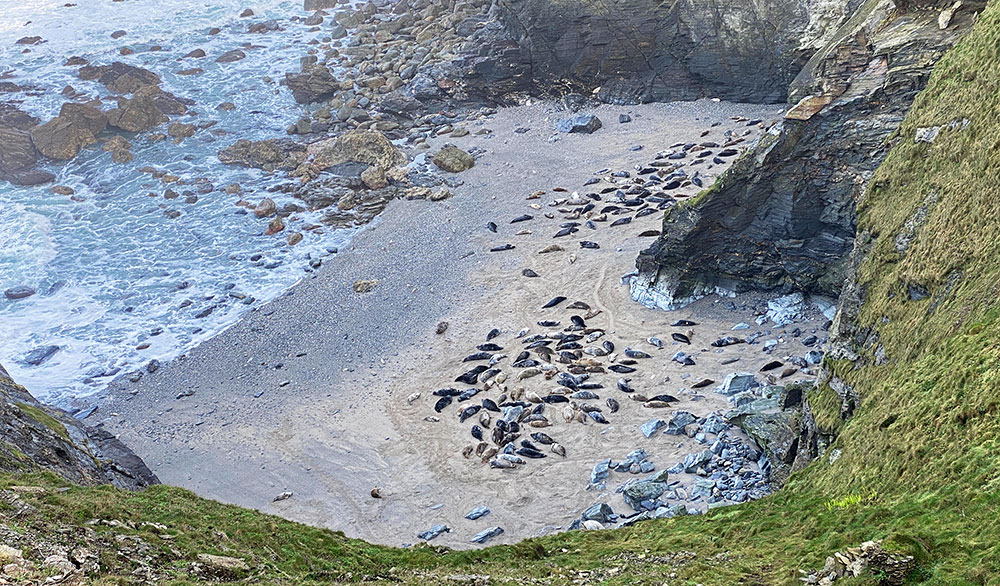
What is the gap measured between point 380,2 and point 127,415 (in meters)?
48.2

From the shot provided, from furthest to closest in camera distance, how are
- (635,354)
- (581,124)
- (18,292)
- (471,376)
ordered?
(581,124)
(18,292)
(471,376)
(635,354)

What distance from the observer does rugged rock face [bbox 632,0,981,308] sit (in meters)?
22.1

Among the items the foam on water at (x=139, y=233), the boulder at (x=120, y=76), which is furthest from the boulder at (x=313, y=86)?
the boulder at (x=120, y=76)

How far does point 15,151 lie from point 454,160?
29.0 m

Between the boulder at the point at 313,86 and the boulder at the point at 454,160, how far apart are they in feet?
49.8

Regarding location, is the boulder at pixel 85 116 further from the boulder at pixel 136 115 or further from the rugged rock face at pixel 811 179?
the rugged rock face at pixel 811 179

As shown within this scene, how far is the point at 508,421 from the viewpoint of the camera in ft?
75.2

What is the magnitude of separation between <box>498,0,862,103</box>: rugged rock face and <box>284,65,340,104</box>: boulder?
13289 mm

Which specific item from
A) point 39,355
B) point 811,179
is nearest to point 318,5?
point 39,355

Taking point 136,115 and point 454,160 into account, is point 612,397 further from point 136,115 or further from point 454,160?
point 136,115

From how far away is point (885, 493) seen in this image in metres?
11.5

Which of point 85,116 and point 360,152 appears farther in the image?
point 85,116

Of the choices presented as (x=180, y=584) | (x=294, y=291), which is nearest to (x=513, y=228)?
(x=294, y=291)

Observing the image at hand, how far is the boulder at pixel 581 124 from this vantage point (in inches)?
1695
